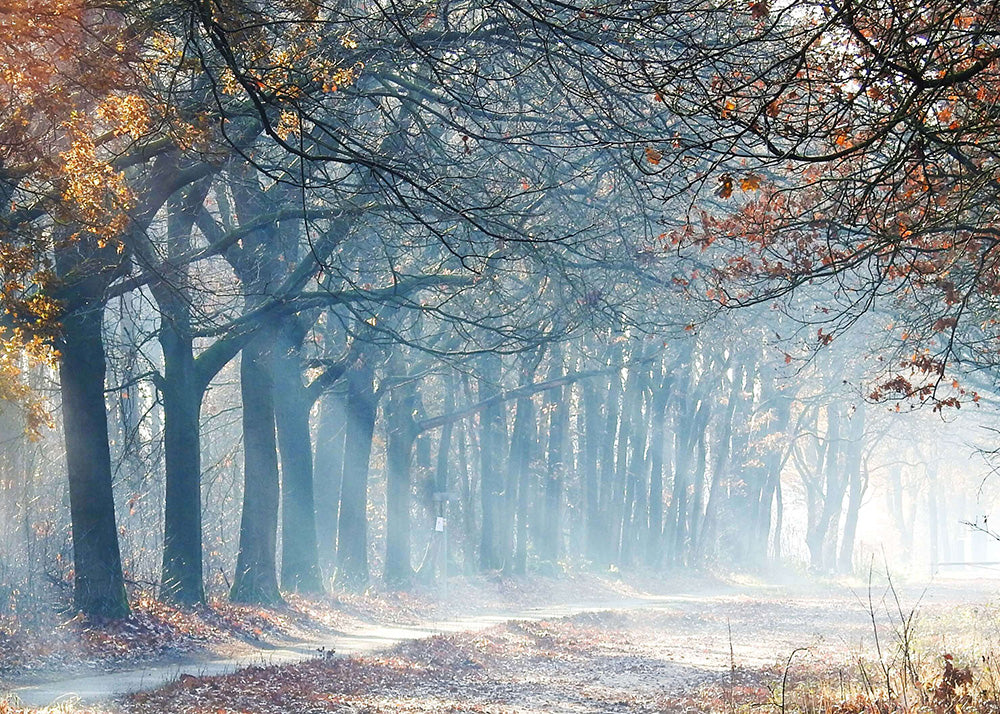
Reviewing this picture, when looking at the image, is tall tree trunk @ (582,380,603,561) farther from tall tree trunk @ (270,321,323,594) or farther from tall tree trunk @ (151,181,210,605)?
tall tree trunk @ (151,181,210,605)

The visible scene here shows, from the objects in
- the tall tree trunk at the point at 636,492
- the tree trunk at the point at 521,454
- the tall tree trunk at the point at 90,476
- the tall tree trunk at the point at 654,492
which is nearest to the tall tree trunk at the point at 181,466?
the tall tree trunk at the point at 90,476

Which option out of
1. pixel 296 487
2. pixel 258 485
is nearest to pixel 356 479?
pixel 296 487

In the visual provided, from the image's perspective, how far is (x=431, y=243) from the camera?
21.8 m

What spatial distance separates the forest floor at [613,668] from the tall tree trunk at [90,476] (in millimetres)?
3721

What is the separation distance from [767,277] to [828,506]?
54.6 m

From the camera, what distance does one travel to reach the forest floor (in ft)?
40.6

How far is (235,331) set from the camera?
21203 millimetres

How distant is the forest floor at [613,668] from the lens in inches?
488

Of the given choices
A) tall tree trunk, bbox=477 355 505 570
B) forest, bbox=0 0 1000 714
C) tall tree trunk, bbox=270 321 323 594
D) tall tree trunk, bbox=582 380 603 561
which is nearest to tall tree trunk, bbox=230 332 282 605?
forest, bbox=0 0 1000 714

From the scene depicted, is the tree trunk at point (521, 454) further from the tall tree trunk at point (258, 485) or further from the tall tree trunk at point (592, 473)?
the tall tree trunk at point (258, 485)

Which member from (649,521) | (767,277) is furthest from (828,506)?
(767,277)

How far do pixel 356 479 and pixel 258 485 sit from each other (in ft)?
27.2

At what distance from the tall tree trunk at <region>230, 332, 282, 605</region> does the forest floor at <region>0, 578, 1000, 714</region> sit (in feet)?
3.27

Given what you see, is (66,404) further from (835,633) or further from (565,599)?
(565,599)
